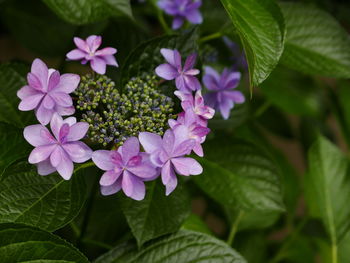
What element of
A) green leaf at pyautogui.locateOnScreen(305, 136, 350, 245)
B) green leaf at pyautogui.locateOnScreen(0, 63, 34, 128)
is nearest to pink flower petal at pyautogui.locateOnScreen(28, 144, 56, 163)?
green leaf at pyautogui.locateOnScreen(0, 63, 34, 128)

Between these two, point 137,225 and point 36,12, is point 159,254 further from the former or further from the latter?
point 36,12

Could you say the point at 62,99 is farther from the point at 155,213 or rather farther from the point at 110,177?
the point at 155,213

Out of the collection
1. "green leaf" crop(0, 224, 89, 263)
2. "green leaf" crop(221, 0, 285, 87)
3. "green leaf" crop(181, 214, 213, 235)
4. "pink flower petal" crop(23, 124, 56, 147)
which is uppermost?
"green leaf" crop(221, 0, 285, 87)

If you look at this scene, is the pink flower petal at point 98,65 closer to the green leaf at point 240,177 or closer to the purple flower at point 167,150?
the purple flower at point 167,150

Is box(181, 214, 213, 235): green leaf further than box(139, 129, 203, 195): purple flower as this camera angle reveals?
Yes

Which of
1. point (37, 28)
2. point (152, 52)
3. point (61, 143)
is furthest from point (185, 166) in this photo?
point (37, 28)

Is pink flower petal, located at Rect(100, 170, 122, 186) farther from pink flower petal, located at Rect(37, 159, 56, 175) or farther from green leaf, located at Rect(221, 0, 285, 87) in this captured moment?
green leaf, located at Rect(221, 0, 285, 87)

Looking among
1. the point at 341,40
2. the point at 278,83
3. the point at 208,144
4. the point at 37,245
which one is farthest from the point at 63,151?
the point at 278,83
